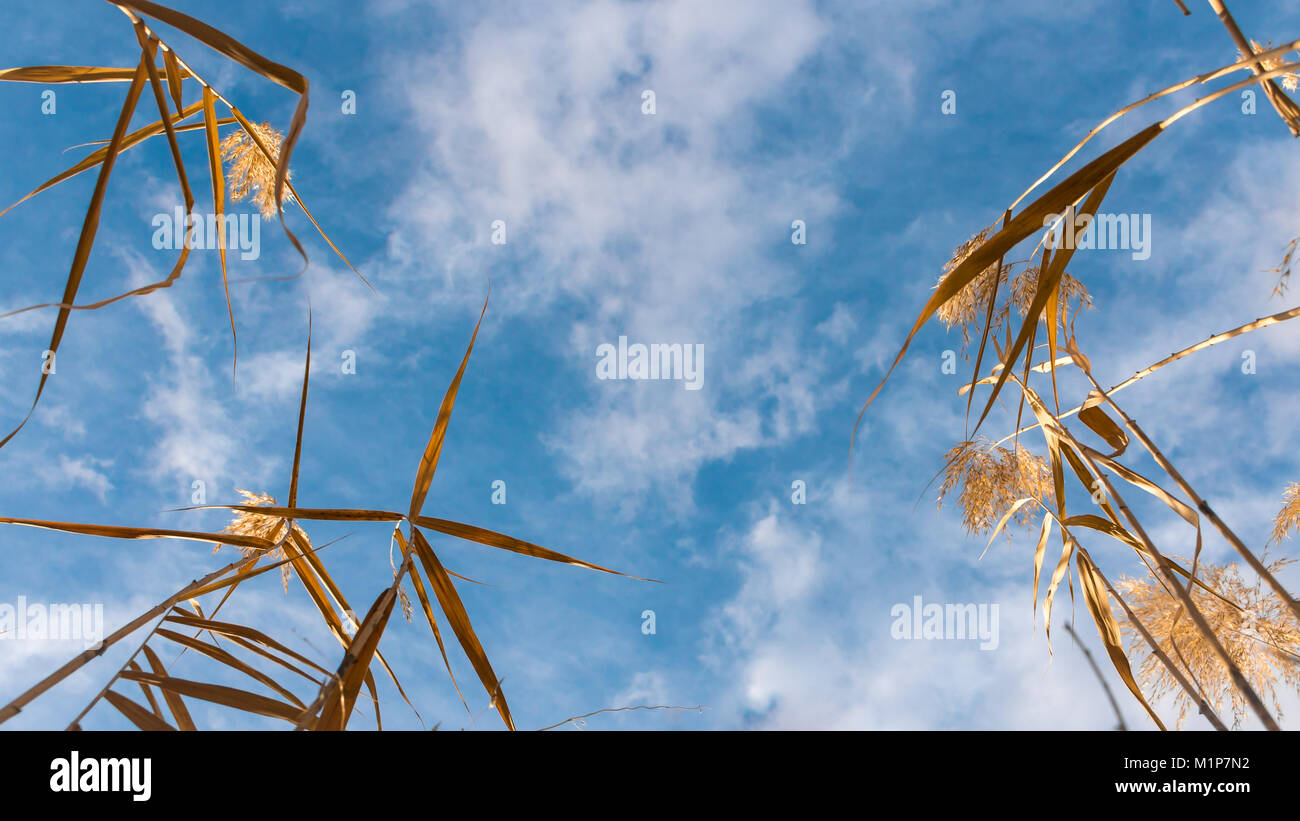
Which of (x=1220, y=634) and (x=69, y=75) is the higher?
(x=69, y=75)

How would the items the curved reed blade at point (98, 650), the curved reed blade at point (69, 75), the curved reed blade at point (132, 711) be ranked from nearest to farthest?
1. the curved reed blade at point (98, 650)
2. the curved reed blade at point (132, 711)
3. the curved reed blade at point (69, 75)

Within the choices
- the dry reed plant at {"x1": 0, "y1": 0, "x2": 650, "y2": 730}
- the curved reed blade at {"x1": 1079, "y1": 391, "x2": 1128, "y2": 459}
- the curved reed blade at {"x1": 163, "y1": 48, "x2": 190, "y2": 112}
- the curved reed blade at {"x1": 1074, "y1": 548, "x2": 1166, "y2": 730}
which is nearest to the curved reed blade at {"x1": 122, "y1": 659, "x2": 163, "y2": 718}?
the dry reed plant at {"x1": 0, "y1": 0, "x2": 650, "y2": 730}

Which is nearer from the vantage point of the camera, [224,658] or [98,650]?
[98,650]

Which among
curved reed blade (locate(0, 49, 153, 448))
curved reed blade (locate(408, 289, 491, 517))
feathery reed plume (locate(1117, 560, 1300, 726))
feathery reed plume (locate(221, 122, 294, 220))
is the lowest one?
feathery reed plume (locate(1117, 560, 1300, 726))

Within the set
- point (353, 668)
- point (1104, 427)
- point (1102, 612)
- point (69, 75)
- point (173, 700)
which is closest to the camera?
point (353, 668)

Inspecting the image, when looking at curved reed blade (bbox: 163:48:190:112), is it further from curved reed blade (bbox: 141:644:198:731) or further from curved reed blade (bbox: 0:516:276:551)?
curved reed blade (bbox: 141:644:198:731)

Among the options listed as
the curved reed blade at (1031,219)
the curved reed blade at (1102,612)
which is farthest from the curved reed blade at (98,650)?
the curved reed blade at (1102,612)

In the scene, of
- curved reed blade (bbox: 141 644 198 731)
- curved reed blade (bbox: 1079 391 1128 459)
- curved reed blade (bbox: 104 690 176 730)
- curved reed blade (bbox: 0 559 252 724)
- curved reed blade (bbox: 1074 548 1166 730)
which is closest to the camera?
curved reed blade (bbox: 0 559 252 724)

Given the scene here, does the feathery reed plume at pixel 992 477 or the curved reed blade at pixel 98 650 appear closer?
the curved reed blade at pixel 98 650

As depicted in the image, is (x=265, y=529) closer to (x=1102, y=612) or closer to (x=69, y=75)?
(x=69, y=75)

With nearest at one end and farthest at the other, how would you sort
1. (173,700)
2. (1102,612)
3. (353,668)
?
(353,668), (173,700), (1102,612)

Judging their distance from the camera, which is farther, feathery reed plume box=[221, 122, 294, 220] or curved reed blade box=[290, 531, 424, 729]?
feathery reed plume box=[221, 122, 294, 220]

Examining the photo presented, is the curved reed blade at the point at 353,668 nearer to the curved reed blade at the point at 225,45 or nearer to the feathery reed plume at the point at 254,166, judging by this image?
the curved reed blade at the point at 225,45

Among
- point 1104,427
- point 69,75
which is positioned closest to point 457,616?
point 69,75
